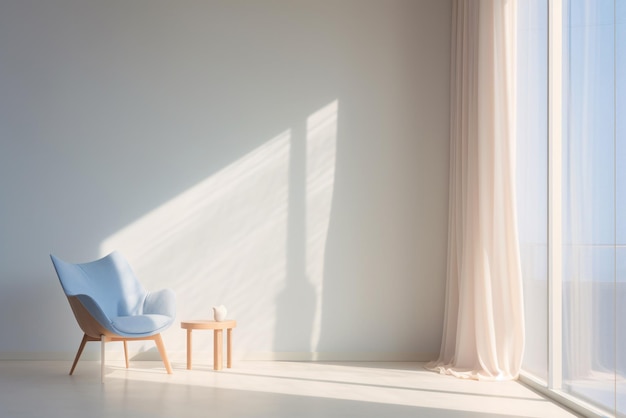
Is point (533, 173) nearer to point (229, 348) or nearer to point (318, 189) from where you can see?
point (318, 189)

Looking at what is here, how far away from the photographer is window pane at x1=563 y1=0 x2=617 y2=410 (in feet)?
11.3

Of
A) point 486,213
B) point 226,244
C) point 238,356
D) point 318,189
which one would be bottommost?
point 238,356

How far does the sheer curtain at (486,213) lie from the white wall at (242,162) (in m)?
0.53

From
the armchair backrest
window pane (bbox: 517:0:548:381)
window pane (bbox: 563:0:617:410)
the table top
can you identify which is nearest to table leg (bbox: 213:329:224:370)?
the table top

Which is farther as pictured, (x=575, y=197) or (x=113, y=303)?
(x=113, y=303)

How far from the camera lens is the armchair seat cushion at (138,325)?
15.9 ft

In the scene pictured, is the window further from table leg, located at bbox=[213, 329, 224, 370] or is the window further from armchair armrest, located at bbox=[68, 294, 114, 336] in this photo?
armchair armrest, located at bbox=[68, 294, 114, 336]

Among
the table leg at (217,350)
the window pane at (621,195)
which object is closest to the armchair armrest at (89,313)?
the table leg at (217,350)

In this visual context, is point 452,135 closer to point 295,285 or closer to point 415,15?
point 415,15

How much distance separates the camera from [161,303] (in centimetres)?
539

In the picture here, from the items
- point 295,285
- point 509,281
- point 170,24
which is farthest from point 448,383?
point 170,24

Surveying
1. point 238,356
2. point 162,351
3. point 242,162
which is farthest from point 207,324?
point 242,162

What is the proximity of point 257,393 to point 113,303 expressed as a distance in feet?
5.48

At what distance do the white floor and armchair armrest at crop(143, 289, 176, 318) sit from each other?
1.42 feet
